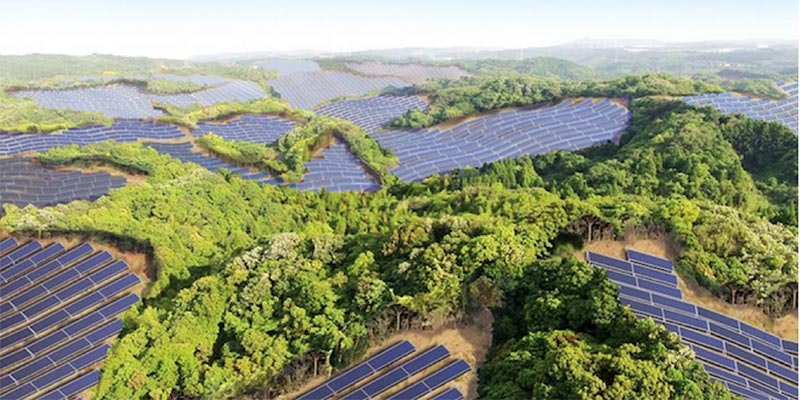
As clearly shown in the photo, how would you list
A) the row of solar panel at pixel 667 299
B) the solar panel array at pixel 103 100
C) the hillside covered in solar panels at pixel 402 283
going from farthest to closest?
the solar panel array at pixel 103 100
the row of solar panel at pixel 667 299
the hillside covered in solar panels at pixel 402 283

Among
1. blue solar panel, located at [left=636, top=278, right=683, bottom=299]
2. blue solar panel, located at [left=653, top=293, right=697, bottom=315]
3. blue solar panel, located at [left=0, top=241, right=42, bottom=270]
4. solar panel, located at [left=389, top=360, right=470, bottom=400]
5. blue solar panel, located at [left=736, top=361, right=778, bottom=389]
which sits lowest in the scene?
blue solar panel, located at [left=736, top=361, right=778, bottom=389]

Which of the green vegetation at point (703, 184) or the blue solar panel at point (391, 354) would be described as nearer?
the blue solar panel at point (391, 354)

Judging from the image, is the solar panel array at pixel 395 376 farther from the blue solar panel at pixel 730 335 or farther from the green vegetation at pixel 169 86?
the green vegetation at pixel 169 86

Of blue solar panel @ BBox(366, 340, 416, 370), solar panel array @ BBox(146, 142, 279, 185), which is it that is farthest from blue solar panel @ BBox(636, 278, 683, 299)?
solar panel array @ BBox(146, 142, 279, 185)

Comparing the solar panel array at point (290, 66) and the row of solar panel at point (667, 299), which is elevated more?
the solar panel array at point (290, 66)

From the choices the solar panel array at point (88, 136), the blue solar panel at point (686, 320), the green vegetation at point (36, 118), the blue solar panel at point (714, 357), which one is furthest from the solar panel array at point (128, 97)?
the blue solar panel at point (714, 357)

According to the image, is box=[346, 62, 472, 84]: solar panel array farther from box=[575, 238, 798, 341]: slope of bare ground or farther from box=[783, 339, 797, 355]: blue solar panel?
box=[783, 339, 797, 355]: blue solar panel
